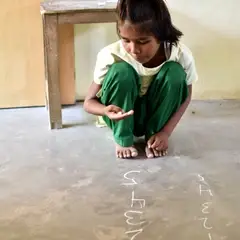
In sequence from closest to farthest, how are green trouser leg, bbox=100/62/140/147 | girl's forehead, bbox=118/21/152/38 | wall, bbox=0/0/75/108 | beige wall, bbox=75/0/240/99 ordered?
girl's forehead, bbox=118/21/152/38
green trouser leg, bbox=100/62/140/147
wall, bbox=0/0/75/108
beige wall, bbox=75/0/240/99

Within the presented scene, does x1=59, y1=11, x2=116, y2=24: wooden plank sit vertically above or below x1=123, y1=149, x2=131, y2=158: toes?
above

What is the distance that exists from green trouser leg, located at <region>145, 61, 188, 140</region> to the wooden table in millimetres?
311

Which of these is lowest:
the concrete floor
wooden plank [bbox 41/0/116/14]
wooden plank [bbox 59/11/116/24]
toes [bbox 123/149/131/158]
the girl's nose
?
the concrete floor

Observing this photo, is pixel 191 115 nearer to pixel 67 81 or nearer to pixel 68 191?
pixel 67 81

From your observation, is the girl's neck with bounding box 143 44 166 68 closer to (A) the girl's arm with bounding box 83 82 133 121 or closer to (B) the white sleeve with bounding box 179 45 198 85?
(B) the white sleeve with bounding box 179 45 198 85

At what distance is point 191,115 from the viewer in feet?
7.17

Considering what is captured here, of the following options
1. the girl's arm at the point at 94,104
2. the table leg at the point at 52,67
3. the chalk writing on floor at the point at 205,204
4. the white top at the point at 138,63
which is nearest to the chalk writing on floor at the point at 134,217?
the chalk writing on floor at the point at 205,204

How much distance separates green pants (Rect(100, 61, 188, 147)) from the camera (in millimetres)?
1755

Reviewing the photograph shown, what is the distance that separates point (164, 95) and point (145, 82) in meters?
0.08

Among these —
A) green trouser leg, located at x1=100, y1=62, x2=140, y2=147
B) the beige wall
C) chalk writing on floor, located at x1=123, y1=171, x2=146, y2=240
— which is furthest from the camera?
the beige wall

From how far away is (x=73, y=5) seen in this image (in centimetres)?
198

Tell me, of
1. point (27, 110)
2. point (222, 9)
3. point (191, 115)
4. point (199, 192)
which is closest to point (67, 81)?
point (27, 110)

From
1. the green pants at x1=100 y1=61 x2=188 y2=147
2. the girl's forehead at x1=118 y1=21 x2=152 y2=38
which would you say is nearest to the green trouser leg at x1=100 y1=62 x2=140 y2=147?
the green pants at x1=100 y1=61 x2=188 y2=147

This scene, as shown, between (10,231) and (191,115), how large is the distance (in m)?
1.02
